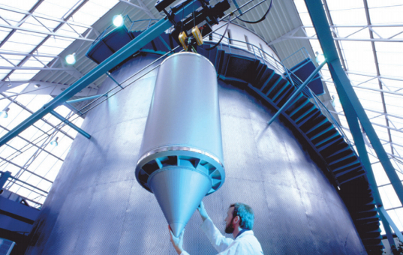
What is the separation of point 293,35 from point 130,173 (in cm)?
1880

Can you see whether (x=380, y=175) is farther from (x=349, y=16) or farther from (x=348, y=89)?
(x=348, y=89)

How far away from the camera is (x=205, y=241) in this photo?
5566 mm

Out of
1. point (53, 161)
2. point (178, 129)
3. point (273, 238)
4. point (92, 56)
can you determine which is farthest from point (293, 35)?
point (53, 161)

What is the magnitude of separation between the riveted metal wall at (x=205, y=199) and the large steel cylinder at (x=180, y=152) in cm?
284

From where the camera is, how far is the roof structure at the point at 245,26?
15.0 meters

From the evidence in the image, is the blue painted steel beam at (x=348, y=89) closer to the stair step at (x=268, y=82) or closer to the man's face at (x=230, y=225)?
the stair step at (x=268, y=82)

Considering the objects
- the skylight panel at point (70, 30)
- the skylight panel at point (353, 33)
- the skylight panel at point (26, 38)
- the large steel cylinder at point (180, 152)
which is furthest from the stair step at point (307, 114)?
the skylight panel at point (26, 38)

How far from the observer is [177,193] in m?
3.05

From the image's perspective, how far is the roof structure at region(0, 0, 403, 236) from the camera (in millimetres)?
14984

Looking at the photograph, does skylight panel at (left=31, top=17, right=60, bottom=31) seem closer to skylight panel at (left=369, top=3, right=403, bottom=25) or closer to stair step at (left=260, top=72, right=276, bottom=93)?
stair step at (left=260, top=72, right=276, bottom=93)

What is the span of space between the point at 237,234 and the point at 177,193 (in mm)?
1098

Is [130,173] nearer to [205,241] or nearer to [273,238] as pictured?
[205,241]

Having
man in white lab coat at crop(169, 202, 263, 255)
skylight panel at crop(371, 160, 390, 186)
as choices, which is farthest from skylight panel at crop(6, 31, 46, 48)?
skylight panel at crop(371, 160, 390, 186)

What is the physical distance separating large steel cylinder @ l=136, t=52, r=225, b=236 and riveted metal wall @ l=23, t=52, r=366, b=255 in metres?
2.84
